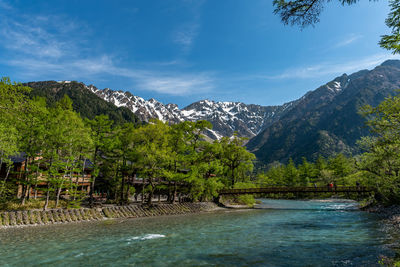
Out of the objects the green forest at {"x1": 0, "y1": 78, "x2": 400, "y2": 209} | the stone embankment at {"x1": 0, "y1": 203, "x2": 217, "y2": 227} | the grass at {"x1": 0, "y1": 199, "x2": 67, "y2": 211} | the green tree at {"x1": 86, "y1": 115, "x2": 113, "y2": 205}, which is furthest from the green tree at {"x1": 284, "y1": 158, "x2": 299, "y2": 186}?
the grass at {"x1": 0, "y1": 199, "x2": 67, "y2": 211}

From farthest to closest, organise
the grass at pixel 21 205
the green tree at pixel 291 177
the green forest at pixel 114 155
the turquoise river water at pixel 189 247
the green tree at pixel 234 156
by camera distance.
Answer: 1. the green tree at pixel 291 177
2. the green tree at pixel 234 156
3. the grass at pixel 21 205
4. the green forest at pixel 114 155
5. the turquoise river water at pixel 189 247

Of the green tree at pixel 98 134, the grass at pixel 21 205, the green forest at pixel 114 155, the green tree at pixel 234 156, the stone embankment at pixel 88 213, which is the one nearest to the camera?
the stone embankment at pixel 88 213

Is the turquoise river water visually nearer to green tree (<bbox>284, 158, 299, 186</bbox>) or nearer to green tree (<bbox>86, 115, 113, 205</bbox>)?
green tree (<bbox>86, 115, 113, 205</bbox>)

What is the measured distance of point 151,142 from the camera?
37.4m

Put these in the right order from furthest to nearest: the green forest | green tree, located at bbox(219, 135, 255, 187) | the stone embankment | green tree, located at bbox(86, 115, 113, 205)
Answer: green tree, located at bbox(219, 135, 255, 187) → green tree, located at bbox(86, 115, 113, 205) → the green forest → the stone embankment

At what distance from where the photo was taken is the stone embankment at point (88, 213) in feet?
79.1

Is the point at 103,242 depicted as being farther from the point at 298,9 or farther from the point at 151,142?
the point at 151,142

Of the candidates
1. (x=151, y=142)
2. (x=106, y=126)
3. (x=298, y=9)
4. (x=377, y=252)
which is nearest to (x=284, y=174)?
(x=151, y=142)

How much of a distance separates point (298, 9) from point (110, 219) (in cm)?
2969

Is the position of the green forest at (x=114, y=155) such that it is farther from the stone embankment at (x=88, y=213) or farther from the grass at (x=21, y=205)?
the stone embankment at (x=88, y=213)

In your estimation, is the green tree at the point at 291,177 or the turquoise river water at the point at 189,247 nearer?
the turquoise river water at the point at 189,247

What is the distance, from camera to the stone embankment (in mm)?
24109

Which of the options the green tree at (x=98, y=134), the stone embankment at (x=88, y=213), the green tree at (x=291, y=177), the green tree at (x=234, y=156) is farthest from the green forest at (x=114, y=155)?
the green tree at (x=291, y=177)

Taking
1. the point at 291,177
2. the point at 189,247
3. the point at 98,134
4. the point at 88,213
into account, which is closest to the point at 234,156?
the point at 98,134
